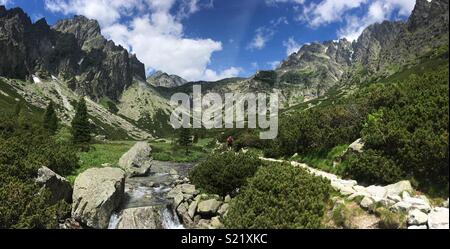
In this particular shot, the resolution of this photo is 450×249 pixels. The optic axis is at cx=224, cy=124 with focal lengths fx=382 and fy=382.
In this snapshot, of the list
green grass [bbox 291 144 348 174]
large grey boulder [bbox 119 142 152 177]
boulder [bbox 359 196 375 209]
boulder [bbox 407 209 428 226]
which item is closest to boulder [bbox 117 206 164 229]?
green grass [bbox 291 144 348 174]

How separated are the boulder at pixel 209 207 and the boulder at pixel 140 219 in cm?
266

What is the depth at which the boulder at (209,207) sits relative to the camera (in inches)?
880

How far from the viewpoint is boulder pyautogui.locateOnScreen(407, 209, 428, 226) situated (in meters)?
12.6

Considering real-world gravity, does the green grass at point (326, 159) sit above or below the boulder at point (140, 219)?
above

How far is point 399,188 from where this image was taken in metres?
16.2

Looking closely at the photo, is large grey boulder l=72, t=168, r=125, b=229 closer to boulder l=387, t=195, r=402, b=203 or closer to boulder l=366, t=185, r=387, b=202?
boulder l=366, t=185, r=387, b=202

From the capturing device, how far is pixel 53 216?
20.4 metres

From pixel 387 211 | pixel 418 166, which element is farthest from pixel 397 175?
pixel 387 211

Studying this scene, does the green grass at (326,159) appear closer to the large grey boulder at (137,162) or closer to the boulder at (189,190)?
the boulder at (189,190)

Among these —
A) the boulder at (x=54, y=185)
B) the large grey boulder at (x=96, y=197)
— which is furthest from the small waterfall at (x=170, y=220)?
the boulder at (x=54, y=185)

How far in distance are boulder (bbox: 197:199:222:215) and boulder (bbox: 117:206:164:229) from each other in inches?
105

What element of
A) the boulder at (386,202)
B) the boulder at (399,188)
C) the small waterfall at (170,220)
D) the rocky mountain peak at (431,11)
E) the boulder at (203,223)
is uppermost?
the rocky mountain peak at (431,11)
